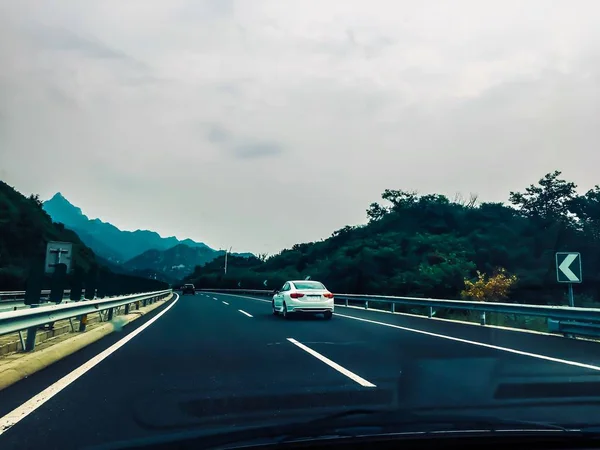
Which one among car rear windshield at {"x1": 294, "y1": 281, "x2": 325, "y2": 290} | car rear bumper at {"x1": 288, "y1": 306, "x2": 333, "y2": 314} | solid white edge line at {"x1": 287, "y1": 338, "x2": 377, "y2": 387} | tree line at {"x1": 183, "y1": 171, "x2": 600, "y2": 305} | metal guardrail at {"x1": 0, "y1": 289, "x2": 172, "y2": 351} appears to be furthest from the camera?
tree line at {"x1": 183, "y1": 171, "x2": 600, "y2": 305}

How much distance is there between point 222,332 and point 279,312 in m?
7.54

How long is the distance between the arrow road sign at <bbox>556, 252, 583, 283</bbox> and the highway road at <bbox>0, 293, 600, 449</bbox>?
1.66 m

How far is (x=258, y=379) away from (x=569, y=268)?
9.68 metres

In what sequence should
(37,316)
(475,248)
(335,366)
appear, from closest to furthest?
(37,316) < (335,366) < (475,248)

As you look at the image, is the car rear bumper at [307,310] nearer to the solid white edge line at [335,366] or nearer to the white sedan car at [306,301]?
the white sedan car at [306,301]

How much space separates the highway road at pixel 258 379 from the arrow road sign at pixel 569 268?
1664mm

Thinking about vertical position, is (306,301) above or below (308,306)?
above

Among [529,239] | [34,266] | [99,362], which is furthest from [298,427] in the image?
[529,239]

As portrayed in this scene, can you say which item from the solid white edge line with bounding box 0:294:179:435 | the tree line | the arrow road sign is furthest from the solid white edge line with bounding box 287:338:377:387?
the tree line

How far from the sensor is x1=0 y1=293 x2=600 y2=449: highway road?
5.55m

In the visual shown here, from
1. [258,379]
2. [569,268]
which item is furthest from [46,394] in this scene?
[569,268]

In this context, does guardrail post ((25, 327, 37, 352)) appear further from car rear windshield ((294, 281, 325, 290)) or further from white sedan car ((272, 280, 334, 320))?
car rear windshield ((294, 281, 325, 290))

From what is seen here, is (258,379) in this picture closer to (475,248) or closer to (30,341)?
(30,341)

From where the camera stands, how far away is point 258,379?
7883 millimetres
